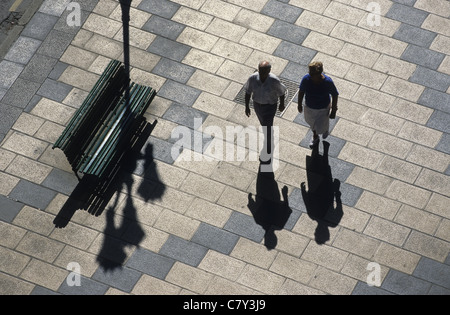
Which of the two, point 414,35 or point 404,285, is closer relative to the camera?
point 404,285

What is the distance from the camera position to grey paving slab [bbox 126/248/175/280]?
1017cm

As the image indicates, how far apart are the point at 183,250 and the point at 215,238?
478mm

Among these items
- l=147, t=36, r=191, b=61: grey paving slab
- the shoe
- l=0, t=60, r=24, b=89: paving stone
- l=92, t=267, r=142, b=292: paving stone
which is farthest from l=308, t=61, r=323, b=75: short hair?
l=0, t=60, r=24, b=89: paving stone

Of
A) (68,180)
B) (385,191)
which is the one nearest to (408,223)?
(385,191)

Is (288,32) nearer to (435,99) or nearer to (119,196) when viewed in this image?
(435,99)

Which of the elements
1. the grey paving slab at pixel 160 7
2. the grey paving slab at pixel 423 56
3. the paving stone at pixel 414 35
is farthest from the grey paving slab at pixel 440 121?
the grey paving slab at pixel 160 7

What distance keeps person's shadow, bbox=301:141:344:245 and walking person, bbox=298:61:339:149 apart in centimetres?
33

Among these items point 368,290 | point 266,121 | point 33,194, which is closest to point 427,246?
point 368,290

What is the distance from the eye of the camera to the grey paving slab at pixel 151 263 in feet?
33.4

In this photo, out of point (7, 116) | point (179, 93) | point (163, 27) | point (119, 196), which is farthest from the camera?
point (163, 27)

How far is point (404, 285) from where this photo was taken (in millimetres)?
9898

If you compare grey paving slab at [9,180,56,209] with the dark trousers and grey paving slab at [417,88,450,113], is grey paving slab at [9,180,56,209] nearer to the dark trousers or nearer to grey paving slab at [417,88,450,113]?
the dark trousers

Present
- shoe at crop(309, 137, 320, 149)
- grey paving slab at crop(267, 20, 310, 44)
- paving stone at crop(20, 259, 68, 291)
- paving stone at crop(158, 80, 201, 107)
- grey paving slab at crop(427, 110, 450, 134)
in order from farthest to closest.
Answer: grey paving slab at crop(267, 20, 310, 44) → paving stone at crop(158, 80, 201, 107) → grey paving slab at crop(427, 110, 450, 134) → shoe at crop(309, 137, 320, 149) → paving stone at crop(20, 259, 68, 291)

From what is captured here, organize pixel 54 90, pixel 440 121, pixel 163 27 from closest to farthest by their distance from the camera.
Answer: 1. pixel 440 121
2. pixel 54 90
3. pixel 163 27
